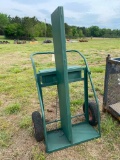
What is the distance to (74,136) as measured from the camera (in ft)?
7.53

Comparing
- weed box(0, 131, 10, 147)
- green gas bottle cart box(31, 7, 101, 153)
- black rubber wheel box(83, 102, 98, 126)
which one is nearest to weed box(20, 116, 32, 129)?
weed box(0, 131, 10, 147)

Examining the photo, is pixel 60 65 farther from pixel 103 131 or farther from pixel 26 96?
pixel 26 96

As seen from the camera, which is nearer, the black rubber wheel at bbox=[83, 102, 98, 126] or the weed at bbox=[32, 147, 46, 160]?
the weed at bbox=[32, 147, 46, 160]

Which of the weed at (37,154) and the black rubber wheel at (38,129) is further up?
the black rubber wheel at (38,129)

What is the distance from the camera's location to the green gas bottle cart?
72.9 inches

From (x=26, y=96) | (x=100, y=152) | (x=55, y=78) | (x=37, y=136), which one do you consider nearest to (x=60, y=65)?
(x=55, y=78)

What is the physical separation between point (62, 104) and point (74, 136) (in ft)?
1.57

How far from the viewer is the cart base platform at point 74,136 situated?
2144 millimetres

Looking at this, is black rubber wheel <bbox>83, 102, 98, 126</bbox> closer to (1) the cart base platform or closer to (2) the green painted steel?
(1) the cart base platform

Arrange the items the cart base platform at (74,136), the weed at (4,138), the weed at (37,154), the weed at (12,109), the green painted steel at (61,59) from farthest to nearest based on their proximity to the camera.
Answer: the weed at (12,109) → the weed at (4,138) → the cart base platform at (74,136) → the weed at (37,154) → the green painted steel at (61,59)

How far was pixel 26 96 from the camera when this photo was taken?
3779 millimetres

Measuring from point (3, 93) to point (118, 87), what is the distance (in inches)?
98.3

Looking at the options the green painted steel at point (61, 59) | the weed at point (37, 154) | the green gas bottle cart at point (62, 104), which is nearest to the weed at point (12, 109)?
the green gas bottle cart at point (62, 104)

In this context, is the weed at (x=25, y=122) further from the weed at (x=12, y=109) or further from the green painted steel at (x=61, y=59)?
the green painted steel at (x=61, y=59)
